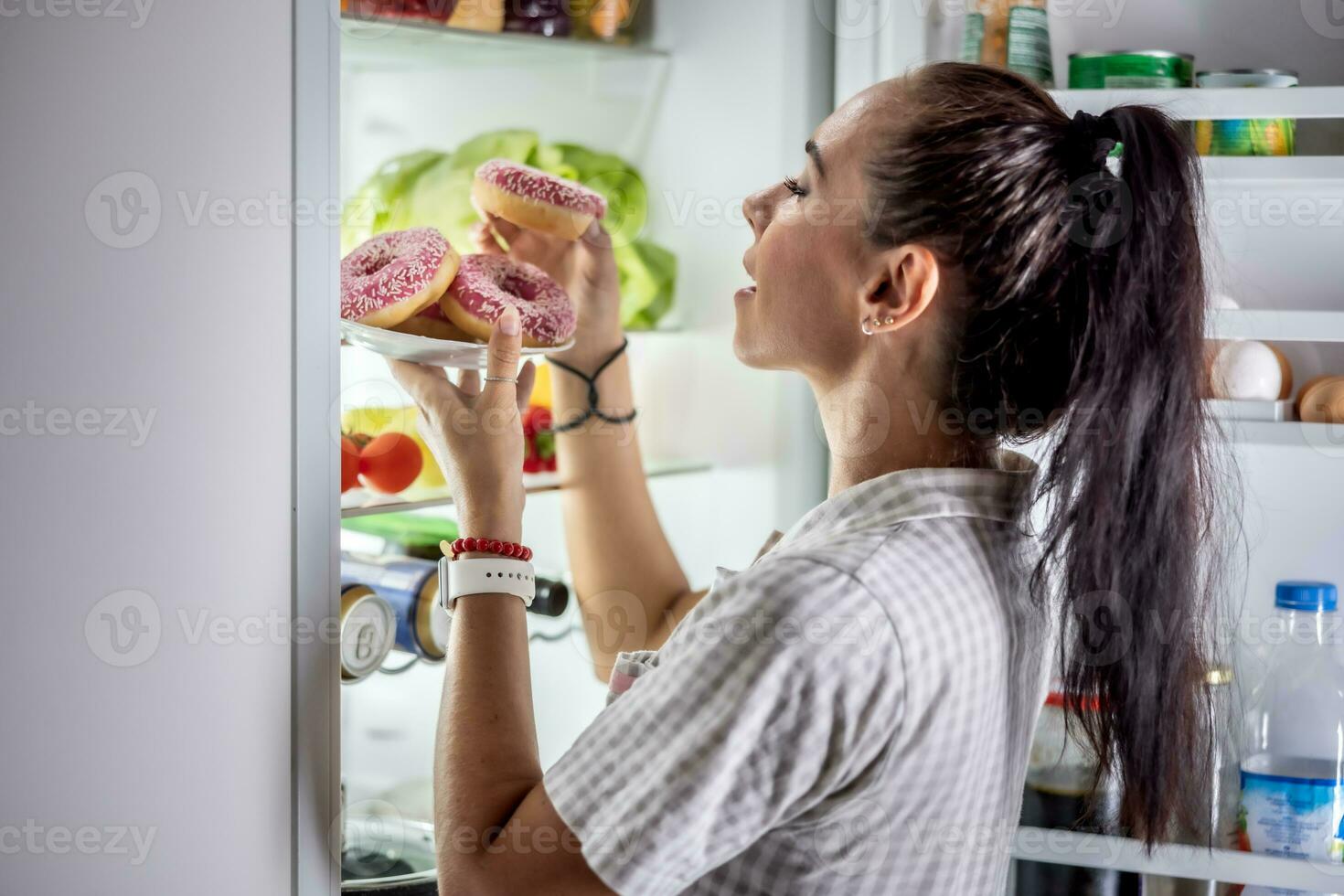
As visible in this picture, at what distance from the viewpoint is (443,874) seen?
2.17 feet

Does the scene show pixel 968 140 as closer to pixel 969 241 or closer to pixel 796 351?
pixel 969 241

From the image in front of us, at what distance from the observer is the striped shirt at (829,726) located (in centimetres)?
57

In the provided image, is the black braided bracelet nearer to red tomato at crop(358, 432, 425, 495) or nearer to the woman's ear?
red tomato at crop(358, 432, 425, 495)

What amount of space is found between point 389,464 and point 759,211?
38 centimetres

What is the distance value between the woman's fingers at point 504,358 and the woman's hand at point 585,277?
0.36m

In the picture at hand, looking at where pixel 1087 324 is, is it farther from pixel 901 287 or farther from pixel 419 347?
pixel 419 347

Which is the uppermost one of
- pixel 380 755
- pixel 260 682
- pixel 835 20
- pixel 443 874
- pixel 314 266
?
pixel 835 20

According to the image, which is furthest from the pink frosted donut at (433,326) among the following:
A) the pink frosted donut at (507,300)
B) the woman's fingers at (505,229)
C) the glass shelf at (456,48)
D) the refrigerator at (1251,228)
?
the refrigerator at (1251,228)

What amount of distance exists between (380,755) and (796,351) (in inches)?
26.5

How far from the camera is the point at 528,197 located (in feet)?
3.34

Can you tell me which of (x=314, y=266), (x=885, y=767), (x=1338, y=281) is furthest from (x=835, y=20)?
(x=885, y=767)

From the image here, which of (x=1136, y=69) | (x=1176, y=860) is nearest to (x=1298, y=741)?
(x=1176, y=860)

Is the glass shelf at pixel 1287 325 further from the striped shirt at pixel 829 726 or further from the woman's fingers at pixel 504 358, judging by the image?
the woman's fingers at pixel 504 358

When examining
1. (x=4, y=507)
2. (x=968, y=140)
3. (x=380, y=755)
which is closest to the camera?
(x=4, y=507)
